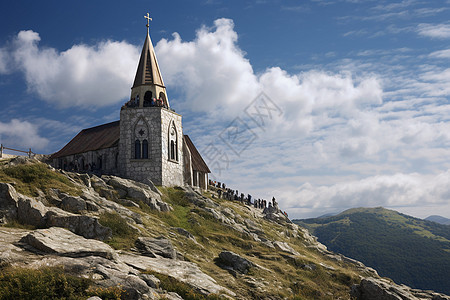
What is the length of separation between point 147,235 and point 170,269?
6130mm

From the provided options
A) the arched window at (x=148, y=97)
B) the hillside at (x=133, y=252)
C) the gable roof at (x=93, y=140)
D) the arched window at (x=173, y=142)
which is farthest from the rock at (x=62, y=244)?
the arched window at (x=148, y=97)

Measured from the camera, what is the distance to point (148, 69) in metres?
49.8

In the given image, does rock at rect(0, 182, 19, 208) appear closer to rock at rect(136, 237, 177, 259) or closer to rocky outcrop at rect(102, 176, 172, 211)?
rock at rect(136, 237, 177, 259)

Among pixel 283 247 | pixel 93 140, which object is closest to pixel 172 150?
pixel 93 140

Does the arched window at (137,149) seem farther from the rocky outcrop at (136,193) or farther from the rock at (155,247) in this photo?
the rock at (155,247)

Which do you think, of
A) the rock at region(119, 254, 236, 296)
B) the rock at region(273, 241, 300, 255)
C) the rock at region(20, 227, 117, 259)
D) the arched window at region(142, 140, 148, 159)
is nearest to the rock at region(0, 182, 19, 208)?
the rock at region(20, 227, 117, 259)

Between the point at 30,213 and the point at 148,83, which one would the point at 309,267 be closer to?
the point at 30,213

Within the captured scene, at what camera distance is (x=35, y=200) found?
2359cm

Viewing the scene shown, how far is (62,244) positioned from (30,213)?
5.34 metres

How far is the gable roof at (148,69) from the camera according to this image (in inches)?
Answer: 1927

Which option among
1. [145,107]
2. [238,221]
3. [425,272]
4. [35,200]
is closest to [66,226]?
[35,200]

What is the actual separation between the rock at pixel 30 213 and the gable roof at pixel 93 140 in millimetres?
25696

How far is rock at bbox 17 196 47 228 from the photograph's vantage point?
2177cm

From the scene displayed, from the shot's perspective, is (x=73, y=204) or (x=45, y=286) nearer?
(x=45, y=286)
